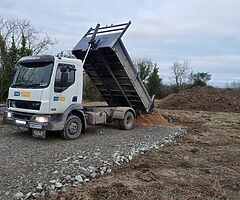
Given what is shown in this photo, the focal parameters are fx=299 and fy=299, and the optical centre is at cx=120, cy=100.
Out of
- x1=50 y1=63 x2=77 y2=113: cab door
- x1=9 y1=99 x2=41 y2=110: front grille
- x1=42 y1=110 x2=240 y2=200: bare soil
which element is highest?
x1=50 y1=63 x2=77 y2=113: cab door

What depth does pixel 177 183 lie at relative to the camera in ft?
18.4

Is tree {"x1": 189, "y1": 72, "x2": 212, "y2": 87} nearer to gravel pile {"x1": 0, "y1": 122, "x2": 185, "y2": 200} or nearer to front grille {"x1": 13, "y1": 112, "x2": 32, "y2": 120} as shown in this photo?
gravel pile {"x1": 0, "y1": 122, "x2": 185, "y2": 200}

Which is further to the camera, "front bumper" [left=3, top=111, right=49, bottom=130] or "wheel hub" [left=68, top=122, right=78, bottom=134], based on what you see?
"wheel hub" [left=68, top=122, right=78, bottom=134]

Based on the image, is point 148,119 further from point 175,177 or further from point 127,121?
point 175,177

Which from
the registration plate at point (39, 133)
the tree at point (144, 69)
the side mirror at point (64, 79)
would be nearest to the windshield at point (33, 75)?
the side mirror at point (64, 79)

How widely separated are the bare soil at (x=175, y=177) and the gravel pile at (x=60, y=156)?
32 centimetres

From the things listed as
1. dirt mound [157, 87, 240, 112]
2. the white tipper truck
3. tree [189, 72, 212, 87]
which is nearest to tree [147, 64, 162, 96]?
dirt mound [157, 87, 240, 112]

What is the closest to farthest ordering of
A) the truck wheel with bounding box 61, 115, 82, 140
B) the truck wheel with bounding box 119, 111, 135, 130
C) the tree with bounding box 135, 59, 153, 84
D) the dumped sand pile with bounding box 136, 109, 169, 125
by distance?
the truck wheel with bounding box 61, 115, 82, 140 < the truck wheel with bounding box 119, 111, 135, 130 < the dumped sand pile with bounding box 136, 109, 169, 125 < the tree with bounding box 135, 59, 153, 84

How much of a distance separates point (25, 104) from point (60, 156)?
8.06ft

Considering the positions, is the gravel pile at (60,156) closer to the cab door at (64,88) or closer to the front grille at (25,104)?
the front grille at (25,104)

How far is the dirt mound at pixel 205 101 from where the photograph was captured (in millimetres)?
24375

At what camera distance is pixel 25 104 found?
8.48 m

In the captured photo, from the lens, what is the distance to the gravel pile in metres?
5.06

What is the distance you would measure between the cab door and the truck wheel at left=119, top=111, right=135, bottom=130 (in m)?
2.48
